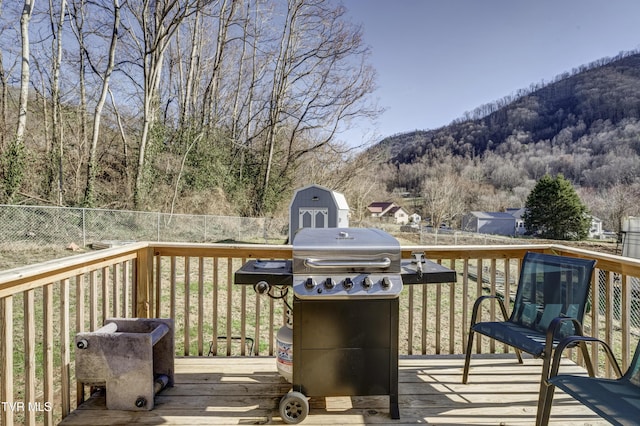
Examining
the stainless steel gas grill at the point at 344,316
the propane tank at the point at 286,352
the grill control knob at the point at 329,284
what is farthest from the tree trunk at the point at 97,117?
the grill control knob at the point at 329,284

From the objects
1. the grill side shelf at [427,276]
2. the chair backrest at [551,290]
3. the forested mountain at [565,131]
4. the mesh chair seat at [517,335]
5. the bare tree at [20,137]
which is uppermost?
the forested mountain at [565,131]

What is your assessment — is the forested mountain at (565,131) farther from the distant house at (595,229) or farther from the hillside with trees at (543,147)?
the distant house at (595,229)

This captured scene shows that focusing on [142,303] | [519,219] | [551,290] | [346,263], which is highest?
[346,263]

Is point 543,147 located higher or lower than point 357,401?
higher

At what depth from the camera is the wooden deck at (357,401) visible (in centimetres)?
195

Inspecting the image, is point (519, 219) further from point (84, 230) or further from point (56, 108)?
point (56, 108)

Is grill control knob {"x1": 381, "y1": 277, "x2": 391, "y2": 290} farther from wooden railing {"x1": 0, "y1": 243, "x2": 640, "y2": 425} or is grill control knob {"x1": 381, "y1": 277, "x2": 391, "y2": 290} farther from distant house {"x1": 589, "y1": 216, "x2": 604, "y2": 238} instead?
distant house {"x1": 589, "y1": 216, "x2": 604, "y2": 238}

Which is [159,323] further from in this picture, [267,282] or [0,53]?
[0,53]

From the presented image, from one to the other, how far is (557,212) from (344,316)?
25.6 m

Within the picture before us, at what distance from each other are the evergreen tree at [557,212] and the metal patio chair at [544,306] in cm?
2412

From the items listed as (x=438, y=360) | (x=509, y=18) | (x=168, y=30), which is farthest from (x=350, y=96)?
(x=438, y=360)

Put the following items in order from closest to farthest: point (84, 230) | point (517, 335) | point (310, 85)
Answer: point (517, 335) < point (84, 230) < point (310, 85)

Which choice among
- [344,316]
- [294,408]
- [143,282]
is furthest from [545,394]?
[143,282]

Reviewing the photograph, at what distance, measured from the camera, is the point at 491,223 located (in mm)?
28906
